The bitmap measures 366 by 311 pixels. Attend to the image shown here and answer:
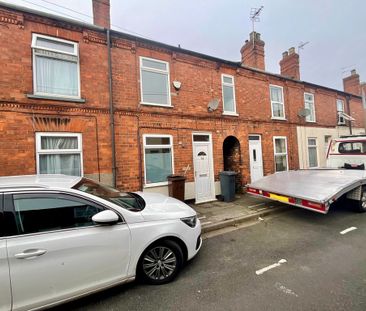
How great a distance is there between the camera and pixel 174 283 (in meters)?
3.09

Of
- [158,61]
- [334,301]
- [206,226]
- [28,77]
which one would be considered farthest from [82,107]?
[334,301]

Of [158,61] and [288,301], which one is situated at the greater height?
[158,61]

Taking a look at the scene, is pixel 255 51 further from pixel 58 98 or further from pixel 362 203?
pixel 58 98

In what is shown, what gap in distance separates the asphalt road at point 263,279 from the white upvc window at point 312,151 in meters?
7.96

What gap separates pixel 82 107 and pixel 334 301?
263 inches

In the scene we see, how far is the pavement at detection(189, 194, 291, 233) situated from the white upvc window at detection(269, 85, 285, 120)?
16.2ft

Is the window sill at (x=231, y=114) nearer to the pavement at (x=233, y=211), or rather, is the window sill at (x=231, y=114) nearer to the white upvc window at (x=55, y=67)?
the pavement at (x=233, y=211)

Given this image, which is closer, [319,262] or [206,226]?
[319,262]

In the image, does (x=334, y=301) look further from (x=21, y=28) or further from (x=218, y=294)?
(x=21, y=28)

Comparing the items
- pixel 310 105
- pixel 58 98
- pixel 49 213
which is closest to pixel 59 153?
pixel 58 98

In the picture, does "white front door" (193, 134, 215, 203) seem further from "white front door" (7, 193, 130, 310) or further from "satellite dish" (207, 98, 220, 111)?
"white front door" (7, 193, 130, 310)

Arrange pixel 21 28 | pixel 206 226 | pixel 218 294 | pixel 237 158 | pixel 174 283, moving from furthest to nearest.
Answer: pixel 237 158 → pixel 21 28 → pixel 206 226 → pixel 174 283 → pixel 218 294

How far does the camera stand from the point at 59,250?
2400 mm

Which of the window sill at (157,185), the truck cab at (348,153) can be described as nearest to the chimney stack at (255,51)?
the truck cab at (348,153)
